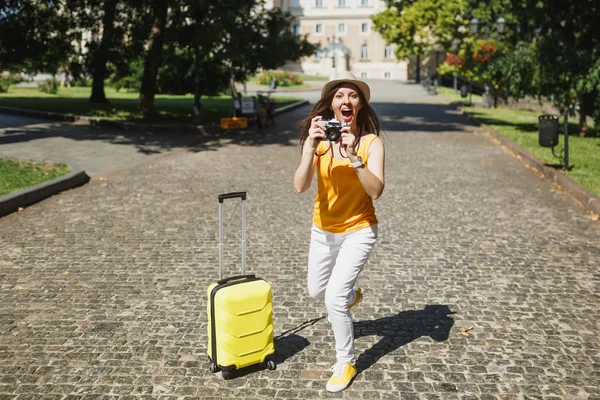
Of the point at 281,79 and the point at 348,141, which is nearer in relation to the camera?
the point at 348,141

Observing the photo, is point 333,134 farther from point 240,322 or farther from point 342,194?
point 240,322

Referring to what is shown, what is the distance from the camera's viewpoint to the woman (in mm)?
3959

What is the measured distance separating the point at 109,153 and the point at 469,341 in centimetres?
1227

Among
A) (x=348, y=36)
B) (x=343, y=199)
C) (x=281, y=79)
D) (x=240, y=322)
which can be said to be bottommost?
(x=240, y=322)

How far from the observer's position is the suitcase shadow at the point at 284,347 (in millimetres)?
4305

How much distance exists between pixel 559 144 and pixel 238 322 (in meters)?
14.7

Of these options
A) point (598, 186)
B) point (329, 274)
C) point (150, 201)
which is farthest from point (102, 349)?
point (598, 186)

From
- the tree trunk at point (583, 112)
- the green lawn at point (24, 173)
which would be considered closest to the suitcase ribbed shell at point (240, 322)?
the green lawn at point (24, 173)

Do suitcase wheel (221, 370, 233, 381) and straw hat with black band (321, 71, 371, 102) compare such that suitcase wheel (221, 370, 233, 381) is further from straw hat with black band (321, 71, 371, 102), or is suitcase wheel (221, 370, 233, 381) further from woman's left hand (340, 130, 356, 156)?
straw hat with black band (321, 71, 371, 102)

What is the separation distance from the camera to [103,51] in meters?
25.3

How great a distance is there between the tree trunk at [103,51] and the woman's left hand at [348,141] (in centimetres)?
2069

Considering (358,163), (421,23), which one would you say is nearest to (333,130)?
(358,163)

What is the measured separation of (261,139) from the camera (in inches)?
750

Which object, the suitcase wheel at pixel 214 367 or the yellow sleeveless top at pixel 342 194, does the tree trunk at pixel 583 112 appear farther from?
the suitcase wheel at pixel 214 367
